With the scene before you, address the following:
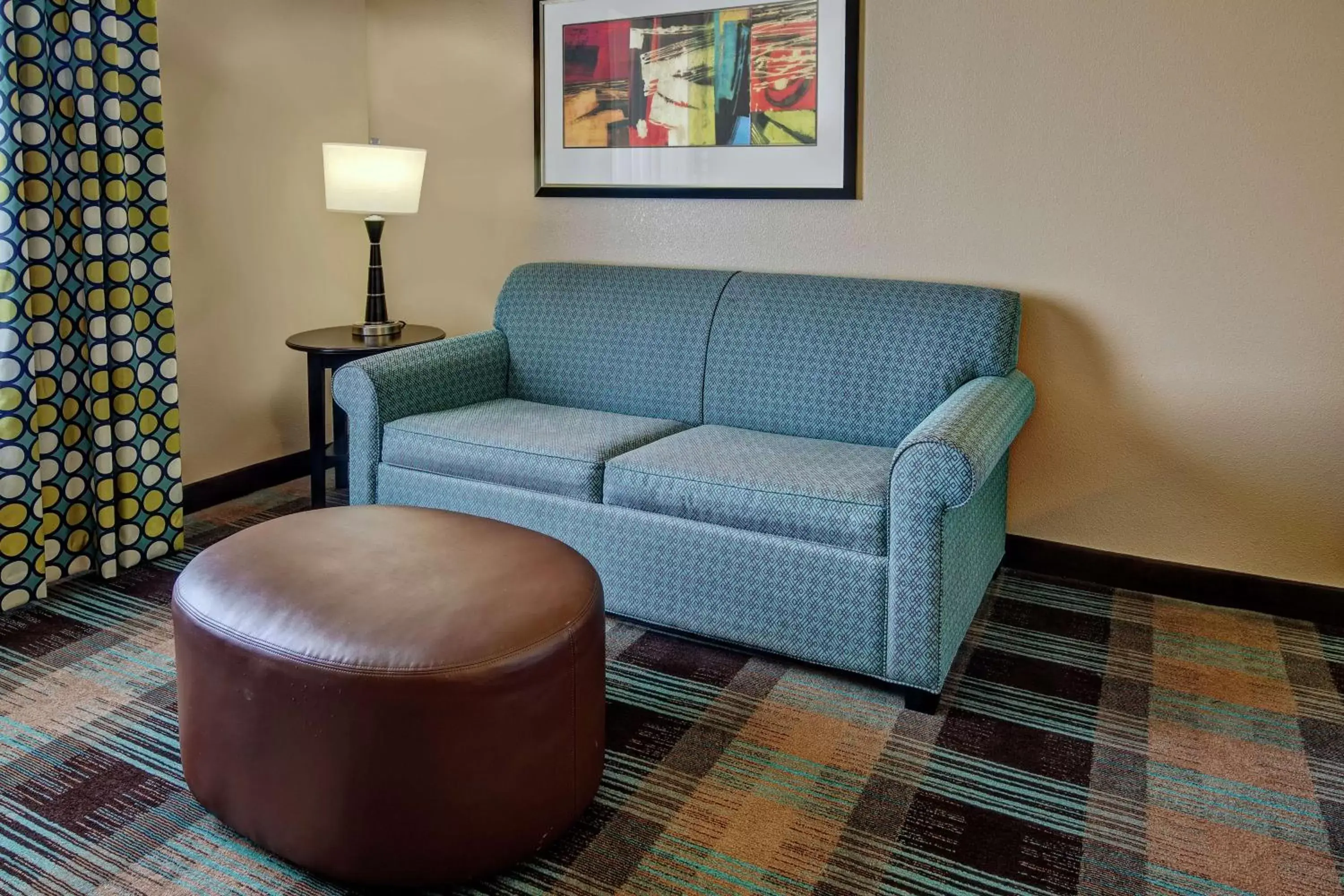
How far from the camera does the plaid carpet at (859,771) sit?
1574 millimetres

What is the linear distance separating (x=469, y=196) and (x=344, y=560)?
1963mm

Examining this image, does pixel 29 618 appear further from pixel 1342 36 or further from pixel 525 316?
pixel 1342 36

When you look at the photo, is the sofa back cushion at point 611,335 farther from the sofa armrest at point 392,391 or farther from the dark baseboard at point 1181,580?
the dark baseboard at point 1181,580

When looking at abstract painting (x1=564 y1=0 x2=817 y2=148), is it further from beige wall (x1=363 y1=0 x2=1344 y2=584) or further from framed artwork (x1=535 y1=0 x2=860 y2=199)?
beige wall (x1=363 y1=0 x2=1344 y2=584)

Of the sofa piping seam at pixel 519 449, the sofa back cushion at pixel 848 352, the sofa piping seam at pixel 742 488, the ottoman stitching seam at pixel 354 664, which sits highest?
the sofa back cushion at pixel 848 352

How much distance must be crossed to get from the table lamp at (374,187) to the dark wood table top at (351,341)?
34mm

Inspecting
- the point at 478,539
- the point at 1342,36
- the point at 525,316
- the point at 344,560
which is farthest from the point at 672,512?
the point at 1342,36

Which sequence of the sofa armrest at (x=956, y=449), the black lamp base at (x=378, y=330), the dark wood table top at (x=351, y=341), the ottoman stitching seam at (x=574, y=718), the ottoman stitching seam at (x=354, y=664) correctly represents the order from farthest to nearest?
1. the black lamp base at (x=378, y=330)
2. the dark wood table top at (x=351, y=341)
3. the sofa armrest at (x=956, y=449)
4. the ottoman stitching seam at (x=574, y=718)
5. the ottoman stitching seam at (x=354, y=664)

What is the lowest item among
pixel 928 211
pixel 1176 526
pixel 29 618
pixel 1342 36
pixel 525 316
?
pixel 29 618

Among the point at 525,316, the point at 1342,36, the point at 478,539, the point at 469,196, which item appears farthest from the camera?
the point at 469,196

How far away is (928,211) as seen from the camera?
107 inches

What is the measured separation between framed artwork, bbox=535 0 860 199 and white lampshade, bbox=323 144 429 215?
16.4 inches

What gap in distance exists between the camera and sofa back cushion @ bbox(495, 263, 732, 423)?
2832 millimetres

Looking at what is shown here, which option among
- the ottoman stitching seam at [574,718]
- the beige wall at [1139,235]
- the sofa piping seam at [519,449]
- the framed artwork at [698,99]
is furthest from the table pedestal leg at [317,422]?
the ottoman stitching seam at [574,718]
